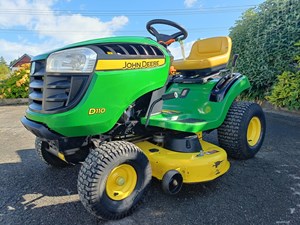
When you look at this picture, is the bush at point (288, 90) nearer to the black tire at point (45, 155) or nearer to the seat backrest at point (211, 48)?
the seat backrest at point (211, 48)

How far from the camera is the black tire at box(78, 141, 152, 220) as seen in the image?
1741 millimetres

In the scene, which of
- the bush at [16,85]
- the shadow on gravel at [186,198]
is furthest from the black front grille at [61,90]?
the bush at [16,85]

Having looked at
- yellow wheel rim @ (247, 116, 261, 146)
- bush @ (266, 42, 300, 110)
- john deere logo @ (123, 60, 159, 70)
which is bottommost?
yellow wheel rim @ (247, 116, 261, 146)

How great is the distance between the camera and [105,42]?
6.10ft

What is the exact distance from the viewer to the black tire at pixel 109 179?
174 cm

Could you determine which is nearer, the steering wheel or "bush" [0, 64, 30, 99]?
the steering wheel

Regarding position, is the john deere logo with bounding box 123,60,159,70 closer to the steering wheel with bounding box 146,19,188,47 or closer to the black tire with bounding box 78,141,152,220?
the steering wheel with bounding box 146,19,188,47

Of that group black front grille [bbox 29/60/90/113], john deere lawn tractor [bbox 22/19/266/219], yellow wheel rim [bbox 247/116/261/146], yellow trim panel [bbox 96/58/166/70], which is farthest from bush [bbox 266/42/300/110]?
black front grille [bbox 29/60/90/113]

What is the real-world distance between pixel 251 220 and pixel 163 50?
1.54 meters

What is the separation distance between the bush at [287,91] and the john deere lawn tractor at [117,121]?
136 inches

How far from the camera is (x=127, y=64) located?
6.28ft

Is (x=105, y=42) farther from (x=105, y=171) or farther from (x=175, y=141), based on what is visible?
(x=175, y=141)

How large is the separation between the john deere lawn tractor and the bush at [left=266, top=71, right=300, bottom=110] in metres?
3.45

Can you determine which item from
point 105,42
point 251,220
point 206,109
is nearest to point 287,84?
point 206,109
